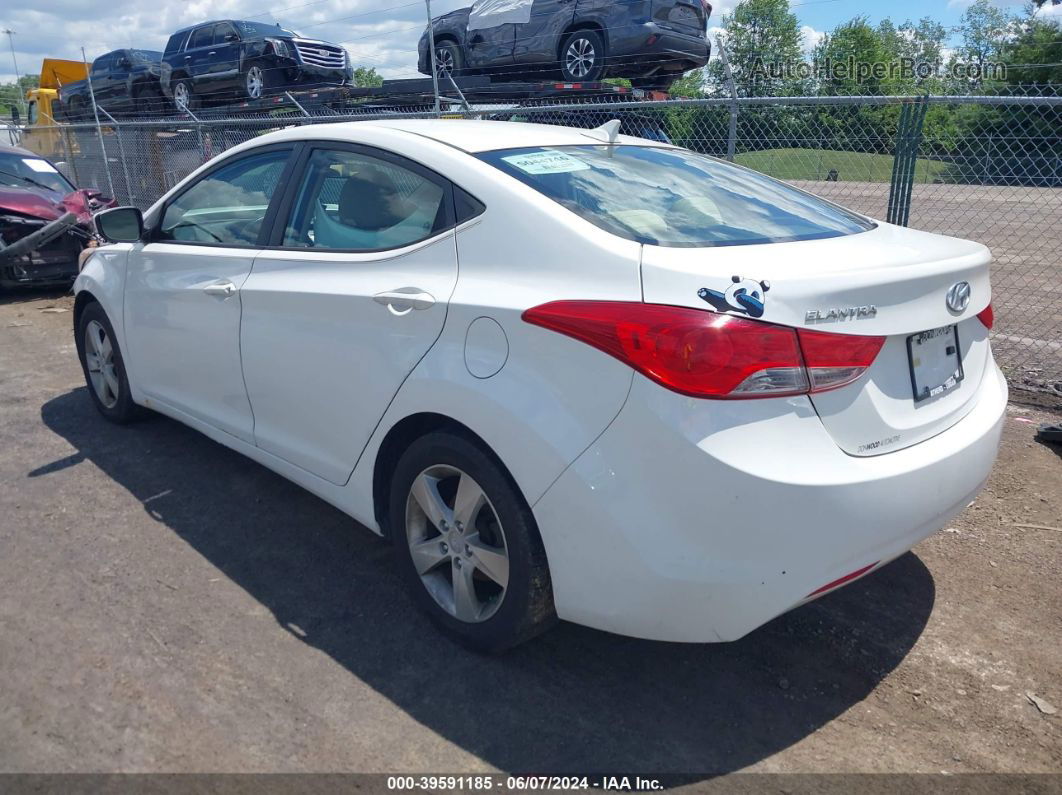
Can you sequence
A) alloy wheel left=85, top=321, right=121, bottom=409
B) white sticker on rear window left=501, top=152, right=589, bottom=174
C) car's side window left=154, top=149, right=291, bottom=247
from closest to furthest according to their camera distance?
1. white sticker on rear window left=501, top=152, right=589, bottom=174
2. car's side window left=154, top=149, right=291, bottom=247
3. alloy wheel left=85, top=321, right=121, bottom=409

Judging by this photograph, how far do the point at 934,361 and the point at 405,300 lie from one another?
5.55 ft

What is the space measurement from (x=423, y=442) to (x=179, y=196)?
2.39 metres

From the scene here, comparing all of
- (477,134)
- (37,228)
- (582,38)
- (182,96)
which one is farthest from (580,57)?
(182,96)

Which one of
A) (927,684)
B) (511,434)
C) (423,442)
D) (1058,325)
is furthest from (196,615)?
(1058,325)

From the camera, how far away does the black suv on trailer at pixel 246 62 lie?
47.6ft

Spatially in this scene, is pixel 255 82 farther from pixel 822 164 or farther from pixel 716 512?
pixel 716 512

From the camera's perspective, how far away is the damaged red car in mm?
8805

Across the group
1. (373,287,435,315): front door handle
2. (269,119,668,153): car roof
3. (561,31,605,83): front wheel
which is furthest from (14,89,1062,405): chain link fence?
(373,287,435,315): front door handle

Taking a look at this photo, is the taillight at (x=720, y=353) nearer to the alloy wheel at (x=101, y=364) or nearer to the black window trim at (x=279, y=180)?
the black window trim at (x=279, y=180)

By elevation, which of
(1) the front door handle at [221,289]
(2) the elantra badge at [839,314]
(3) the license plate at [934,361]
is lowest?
(3) the license plate at [934,361]

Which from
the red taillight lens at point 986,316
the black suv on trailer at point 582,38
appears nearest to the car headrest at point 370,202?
the red taillight lens at point 986,316

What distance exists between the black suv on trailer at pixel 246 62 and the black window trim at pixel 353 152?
1205cm

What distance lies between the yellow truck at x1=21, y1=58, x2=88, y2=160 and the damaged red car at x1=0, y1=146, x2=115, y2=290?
288 inches

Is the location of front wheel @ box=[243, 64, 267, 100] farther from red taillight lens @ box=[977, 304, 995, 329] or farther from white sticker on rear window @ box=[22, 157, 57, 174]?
red taillight lens @ box=[977, 304, 995, 329]
